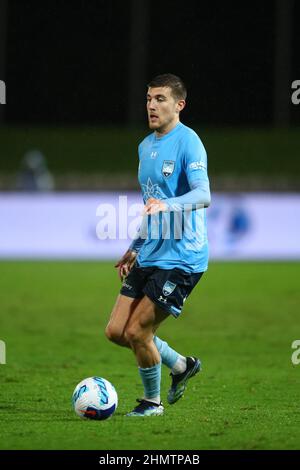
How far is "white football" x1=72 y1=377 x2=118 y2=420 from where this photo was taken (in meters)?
7.57

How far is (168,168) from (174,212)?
0.34 m

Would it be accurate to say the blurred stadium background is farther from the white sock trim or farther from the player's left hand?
the player's left hand

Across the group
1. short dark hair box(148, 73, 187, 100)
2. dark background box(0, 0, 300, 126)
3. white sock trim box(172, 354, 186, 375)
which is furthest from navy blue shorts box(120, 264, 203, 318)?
dark background box(0, 0, 300, 126)

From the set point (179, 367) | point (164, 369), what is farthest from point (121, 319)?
point (164, 369)

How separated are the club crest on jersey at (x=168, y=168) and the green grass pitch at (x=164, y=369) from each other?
1.89 metres

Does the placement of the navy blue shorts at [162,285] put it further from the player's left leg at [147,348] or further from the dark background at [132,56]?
the dark background at [132,56]

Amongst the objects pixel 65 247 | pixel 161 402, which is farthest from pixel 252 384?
pixel 65 247

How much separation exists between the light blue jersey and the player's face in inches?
4.2

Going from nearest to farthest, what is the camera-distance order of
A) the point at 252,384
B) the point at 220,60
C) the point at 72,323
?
1. the point at 252,384
2. the point at 72,323
3. the point at 220,60

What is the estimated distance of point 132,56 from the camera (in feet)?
120

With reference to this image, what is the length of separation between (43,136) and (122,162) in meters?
3.45

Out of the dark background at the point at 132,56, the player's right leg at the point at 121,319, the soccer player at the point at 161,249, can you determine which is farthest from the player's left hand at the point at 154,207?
the dark background at the point at 132,56

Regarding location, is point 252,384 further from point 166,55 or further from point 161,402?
point 166,55

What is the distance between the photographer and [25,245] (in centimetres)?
2184
